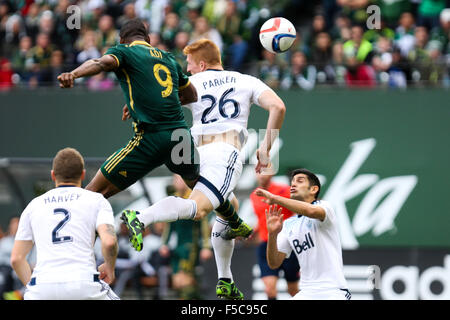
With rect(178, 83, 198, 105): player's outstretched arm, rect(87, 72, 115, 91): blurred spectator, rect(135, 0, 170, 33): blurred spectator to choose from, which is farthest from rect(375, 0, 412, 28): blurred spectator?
rect(178, 83, 198, 105): player's outstretched arm

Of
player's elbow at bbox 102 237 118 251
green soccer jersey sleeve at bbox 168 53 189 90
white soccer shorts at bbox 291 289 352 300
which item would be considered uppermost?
green soccer jersey sleeve at bbox 168 53 189 90

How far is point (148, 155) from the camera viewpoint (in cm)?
836

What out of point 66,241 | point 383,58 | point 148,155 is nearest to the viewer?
point 66,241

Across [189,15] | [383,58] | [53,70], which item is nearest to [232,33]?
[189,15]

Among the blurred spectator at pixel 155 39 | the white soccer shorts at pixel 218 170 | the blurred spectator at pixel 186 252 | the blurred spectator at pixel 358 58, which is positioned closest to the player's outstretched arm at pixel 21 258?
the white soccer shorts at pixel 218 170

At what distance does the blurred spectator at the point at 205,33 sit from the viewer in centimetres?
1739

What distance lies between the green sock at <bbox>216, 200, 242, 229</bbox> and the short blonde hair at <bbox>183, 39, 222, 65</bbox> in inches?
64.6

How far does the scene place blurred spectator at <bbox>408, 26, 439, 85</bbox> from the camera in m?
16.2

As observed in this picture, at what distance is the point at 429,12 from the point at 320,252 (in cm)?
980

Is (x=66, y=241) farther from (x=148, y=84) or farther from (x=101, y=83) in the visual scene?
(x=101, y=83)

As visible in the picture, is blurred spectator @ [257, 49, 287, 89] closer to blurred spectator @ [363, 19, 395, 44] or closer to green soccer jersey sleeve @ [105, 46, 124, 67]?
blurred spectator @ [363, 19, 395, 44]

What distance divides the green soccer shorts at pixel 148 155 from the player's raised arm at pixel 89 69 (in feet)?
2.57
